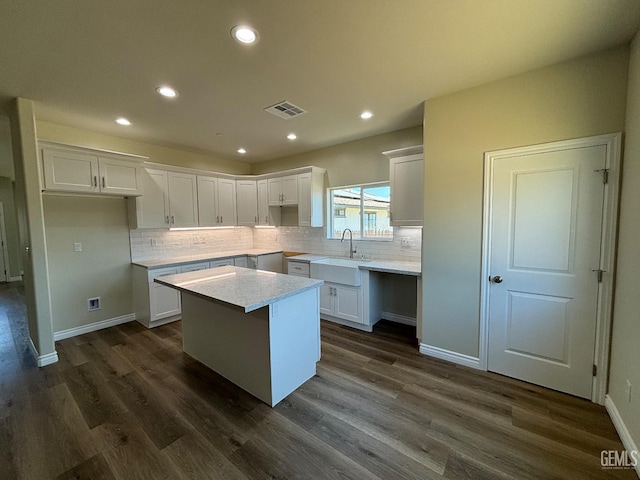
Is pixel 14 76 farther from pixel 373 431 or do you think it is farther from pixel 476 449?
pixel 476 449

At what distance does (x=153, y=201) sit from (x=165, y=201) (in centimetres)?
17

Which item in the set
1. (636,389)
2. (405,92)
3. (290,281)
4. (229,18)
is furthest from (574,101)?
(290,281)

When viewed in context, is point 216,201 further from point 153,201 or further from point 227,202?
point 153,201

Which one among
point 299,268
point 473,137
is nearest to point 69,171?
point 299,268

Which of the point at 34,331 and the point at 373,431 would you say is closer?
the point at 373,431

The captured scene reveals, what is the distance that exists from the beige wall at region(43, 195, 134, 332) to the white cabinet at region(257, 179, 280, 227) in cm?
212

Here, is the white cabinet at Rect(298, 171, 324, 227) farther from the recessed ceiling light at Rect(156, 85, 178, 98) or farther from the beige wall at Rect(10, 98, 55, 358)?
the beige wall at Rect(10, 98, 55, 358)

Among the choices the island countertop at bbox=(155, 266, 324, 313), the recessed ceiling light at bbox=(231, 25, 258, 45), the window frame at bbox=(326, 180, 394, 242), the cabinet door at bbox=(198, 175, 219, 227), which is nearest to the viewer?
the recessed ceiling light at bbox=(231, 25, 258, 45)

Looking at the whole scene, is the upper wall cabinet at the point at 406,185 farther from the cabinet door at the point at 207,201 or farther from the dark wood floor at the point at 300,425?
the cabinet door at the point at 207,201

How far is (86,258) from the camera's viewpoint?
11.6ft

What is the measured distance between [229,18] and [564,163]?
2.72 metres

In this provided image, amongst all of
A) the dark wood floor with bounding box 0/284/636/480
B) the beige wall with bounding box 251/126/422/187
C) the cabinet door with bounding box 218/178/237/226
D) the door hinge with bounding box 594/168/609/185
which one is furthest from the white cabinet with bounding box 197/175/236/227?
the door hinge with bounding box 594/168/609/185

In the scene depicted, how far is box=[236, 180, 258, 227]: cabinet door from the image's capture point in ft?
16.5

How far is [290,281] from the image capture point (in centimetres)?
250
